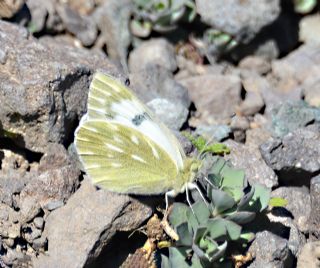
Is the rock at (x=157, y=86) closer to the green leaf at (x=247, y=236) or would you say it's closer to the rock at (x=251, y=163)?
the rock at (x=251, y=163)

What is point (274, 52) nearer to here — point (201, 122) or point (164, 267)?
point (201, 122)

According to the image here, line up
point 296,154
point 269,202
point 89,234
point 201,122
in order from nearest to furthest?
point 89,234, point 269,202, point 296,154, point 201,122

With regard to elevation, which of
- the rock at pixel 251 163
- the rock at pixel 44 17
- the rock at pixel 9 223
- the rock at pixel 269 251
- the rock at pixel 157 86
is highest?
the rock at pixel 44 17

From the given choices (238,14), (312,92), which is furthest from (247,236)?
(238,14)

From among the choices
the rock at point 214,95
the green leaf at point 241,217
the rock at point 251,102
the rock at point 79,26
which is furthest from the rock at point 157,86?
the green leaf at point 241,217

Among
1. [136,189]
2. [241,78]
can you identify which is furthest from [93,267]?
[241,78]

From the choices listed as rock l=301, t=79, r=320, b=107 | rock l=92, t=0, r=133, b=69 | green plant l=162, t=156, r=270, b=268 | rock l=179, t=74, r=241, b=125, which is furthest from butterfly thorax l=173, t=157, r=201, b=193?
rock l=92, t=0, r=133, b=69
